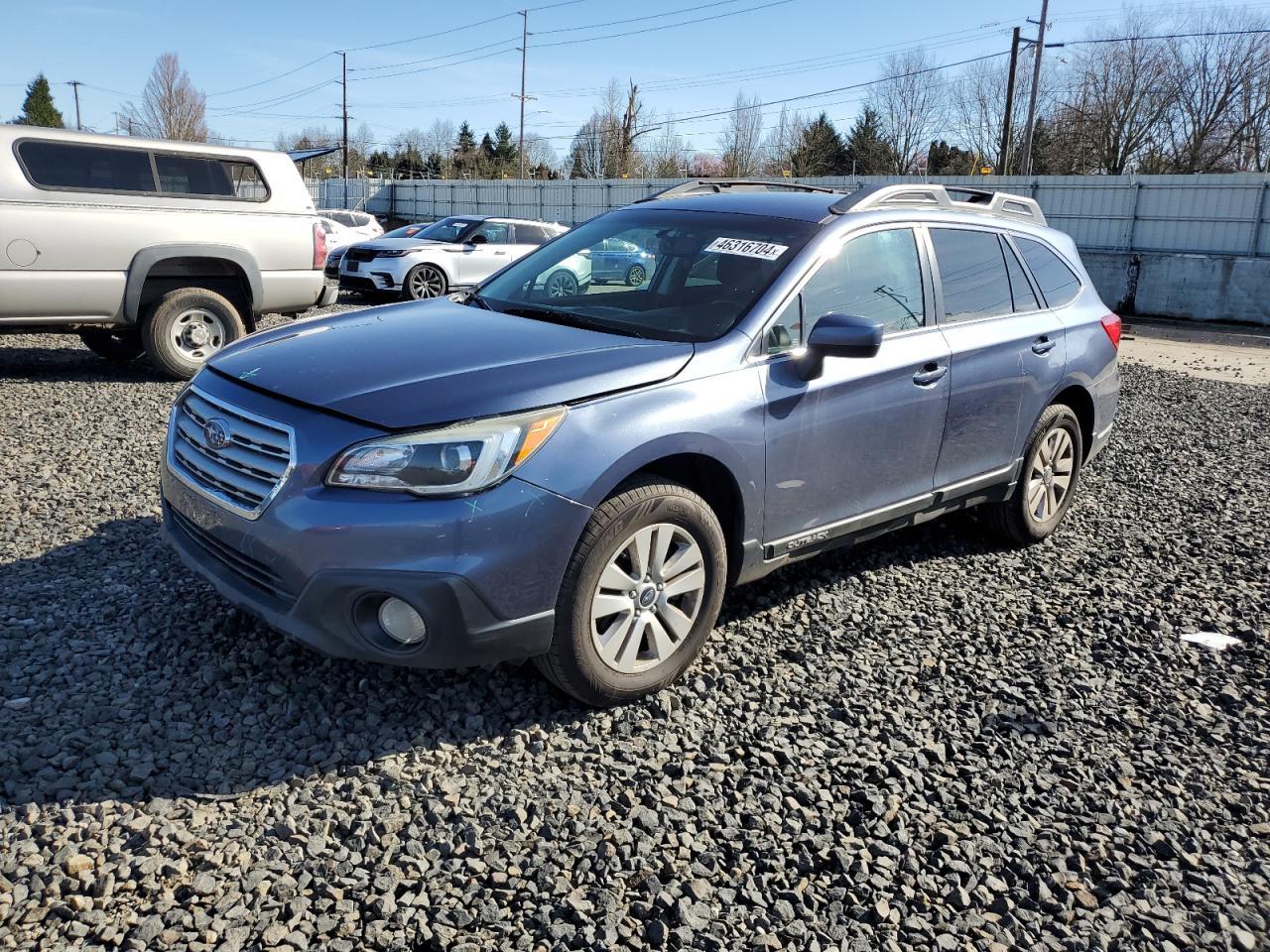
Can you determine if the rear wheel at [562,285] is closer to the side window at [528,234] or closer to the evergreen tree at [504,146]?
the side window at [528,234]

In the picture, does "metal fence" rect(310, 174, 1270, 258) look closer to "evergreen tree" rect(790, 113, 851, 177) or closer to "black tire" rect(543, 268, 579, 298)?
"black tire" rect(543, 268, 579, 298)

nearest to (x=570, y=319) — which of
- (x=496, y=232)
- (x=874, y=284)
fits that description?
(x=874, y=284)

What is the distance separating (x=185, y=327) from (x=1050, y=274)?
704 cm

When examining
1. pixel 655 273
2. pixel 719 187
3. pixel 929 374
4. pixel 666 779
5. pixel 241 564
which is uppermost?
pixel 719 187

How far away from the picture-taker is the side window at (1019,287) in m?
5.10

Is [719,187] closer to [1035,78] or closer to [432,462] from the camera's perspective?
[432,462]

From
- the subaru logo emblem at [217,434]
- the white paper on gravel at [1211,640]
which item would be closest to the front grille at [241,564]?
the subaru logo emblem at [217,434]

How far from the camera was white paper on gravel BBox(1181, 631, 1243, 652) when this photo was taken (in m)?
4.33

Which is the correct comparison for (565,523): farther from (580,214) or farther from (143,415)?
(580,214)

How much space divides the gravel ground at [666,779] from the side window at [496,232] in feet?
41.1

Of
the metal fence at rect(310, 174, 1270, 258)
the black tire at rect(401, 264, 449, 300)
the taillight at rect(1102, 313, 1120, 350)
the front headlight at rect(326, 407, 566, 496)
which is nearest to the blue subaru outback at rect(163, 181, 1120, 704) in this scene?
the front headlight at rect(326, 407, 566, 496)

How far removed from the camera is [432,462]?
9.73 ft

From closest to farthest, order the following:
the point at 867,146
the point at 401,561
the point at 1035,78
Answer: the point at 401,561 → the point at 1035,78 → the point at 867,146

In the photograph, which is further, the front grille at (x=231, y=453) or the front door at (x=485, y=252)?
the front door at (x=485, y=252)
